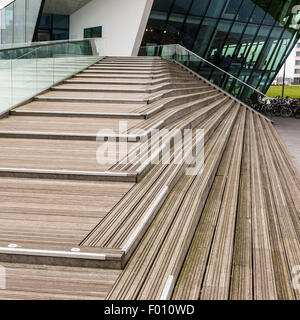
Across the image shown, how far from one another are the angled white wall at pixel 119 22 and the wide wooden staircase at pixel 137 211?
37.3ft

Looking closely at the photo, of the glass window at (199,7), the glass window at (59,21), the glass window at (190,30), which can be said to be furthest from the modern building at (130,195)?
the glass window at (59,21)

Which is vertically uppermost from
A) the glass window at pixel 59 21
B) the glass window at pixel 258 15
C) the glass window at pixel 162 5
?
the glass window at pixel 258 15

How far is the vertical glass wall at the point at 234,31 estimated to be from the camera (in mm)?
17219

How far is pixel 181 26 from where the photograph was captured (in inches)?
693

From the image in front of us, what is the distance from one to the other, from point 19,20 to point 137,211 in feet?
53.5

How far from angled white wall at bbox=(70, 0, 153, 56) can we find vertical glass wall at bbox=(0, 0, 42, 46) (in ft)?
9.29

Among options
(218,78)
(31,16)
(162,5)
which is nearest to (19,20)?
(31,16)

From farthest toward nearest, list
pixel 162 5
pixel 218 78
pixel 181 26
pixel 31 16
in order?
1. pixel 181 26
2. pixel 162 5
3. pixel 31 16
4. pixel 218 78

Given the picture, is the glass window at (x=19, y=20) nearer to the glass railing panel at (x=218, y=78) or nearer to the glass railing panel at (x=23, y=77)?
the glass railing panel at (x=218, y=78)

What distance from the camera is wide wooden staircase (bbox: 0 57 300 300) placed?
2.30 metres

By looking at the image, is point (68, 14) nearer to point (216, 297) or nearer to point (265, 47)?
point (265, 47)

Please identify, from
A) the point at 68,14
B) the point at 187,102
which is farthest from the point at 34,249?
the point at 68,14

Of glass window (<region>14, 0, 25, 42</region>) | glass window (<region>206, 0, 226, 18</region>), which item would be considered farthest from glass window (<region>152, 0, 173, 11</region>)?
glass window (<region>14, 0, 25, 42</region>)

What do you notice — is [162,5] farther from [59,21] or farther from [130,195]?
[130,195]
